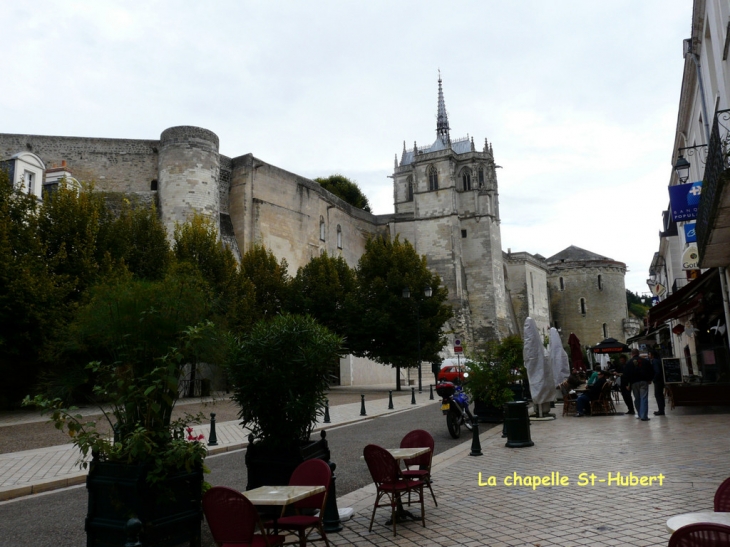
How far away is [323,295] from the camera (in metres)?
30.7

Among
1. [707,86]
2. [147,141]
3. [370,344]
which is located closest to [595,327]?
[370,344]

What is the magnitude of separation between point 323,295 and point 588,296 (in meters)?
43.6

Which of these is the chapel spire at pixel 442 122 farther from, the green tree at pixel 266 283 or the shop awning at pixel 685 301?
the shop awning at pixel 685 301

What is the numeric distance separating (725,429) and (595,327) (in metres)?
56.9

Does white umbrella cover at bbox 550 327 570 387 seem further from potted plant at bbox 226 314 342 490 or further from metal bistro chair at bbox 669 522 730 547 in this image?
metal bistro chair at bbox 669 522 730 547

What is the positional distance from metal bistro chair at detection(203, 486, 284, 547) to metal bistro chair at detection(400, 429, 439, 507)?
192 centimetres

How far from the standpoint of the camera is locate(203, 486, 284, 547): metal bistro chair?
3625 millimetres

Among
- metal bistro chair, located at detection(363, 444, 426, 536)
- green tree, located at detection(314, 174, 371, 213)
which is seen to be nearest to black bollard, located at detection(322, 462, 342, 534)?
metal bistro chair, located at detection(363, 444, 426, 536)

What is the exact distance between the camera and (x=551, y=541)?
4.45 meters

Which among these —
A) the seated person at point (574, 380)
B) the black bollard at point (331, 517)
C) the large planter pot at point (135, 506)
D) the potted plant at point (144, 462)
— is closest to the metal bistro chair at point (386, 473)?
the black bollard at point (331, 517)

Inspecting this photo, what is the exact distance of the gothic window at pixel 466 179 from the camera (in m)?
53.9

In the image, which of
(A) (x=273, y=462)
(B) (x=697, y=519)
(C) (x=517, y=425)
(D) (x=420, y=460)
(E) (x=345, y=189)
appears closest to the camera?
(B) (x=697, y=519)

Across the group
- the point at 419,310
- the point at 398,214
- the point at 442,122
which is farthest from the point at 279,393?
the point at 442,122

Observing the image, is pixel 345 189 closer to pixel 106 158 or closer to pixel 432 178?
pixel 432 178
